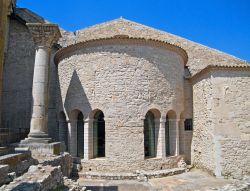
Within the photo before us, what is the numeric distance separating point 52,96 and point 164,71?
24.7 ft

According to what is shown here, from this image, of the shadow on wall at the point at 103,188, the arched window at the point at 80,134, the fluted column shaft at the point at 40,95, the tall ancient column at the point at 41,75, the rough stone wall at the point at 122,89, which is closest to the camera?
the shadow on wall at the point at 103,188

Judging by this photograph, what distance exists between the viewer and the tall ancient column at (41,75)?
35.1 ft

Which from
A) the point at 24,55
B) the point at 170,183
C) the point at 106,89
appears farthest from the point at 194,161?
the point at 24,55

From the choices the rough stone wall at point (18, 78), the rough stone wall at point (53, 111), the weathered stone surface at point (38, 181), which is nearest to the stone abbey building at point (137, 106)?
the rough stone wall at point (53, 111)

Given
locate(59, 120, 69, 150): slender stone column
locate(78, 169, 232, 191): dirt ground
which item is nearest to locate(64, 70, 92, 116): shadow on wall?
locate(59, 120, 69, 150): slender stone column

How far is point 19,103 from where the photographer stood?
16.9 m

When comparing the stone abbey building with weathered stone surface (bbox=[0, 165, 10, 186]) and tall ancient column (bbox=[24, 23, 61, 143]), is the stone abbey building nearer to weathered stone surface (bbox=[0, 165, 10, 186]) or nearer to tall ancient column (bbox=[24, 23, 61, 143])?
tall ancient column (bbox=[24, 23, 61, 143])

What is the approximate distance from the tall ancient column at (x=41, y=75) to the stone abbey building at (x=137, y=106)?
0.13 ft

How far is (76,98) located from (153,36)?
8449 millimetres

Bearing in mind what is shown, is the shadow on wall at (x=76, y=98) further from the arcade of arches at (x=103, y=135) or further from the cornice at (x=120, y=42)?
the cornice at (x=120, y=42)

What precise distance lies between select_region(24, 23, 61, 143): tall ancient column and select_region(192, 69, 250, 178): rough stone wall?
7351 millimetres

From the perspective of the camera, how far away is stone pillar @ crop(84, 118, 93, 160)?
12254 millimetres

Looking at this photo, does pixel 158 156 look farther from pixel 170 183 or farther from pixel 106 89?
pixel 106 89

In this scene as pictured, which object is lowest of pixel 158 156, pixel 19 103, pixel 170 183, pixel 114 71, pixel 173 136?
pixel 170 183
